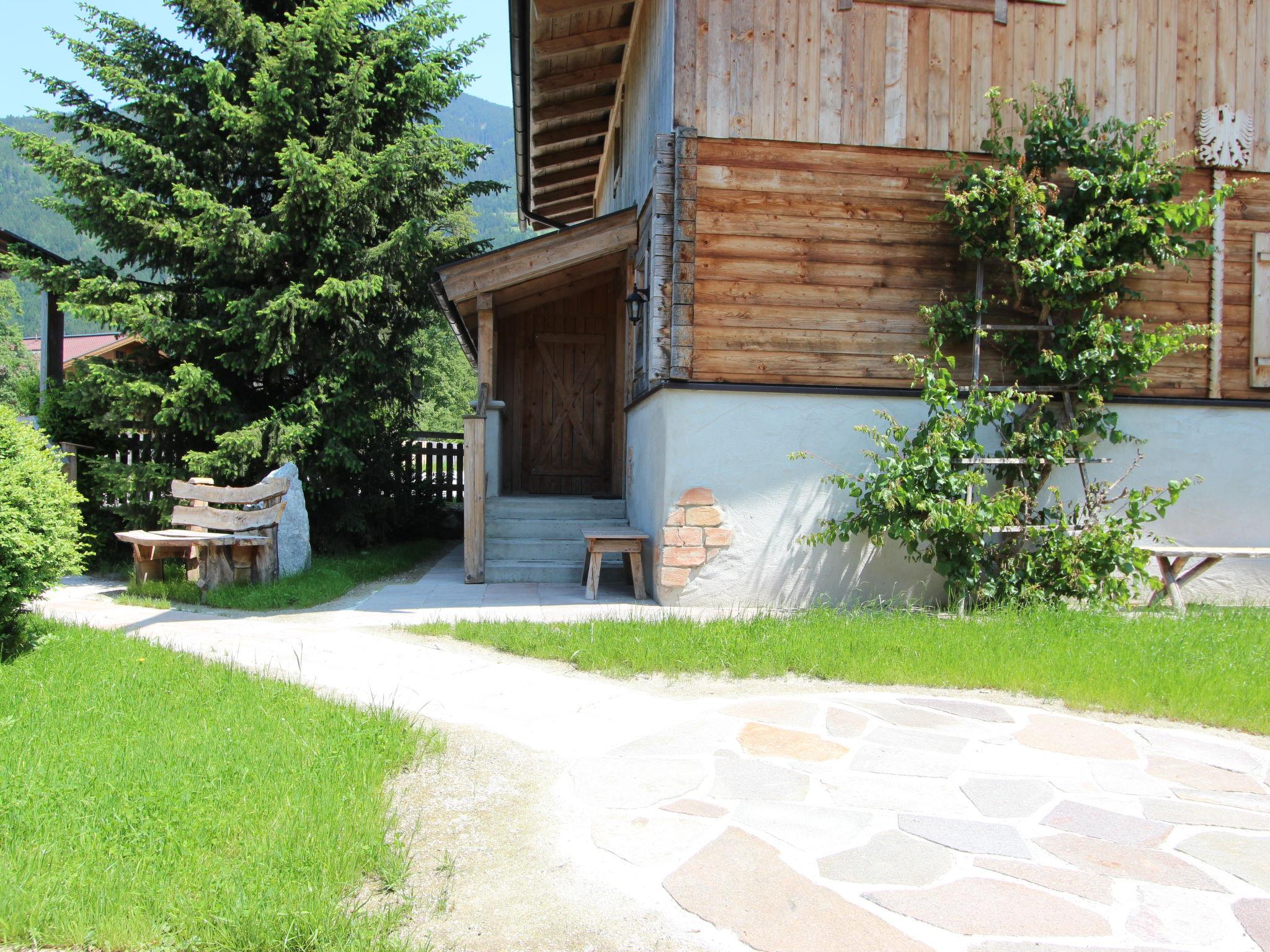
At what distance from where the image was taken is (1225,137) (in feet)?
26.2

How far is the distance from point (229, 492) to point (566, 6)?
5491 mm

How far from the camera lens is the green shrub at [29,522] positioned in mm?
4762

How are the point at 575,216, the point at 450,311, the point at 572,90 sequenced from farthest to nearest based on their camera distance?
the point at 575,216 < the point at 572,90 < the point at 450,311

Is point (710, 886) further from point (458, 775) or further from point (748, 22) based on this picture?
point (748, 22)

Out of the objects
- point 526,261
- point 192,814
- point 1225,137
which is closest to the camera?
point 192,814

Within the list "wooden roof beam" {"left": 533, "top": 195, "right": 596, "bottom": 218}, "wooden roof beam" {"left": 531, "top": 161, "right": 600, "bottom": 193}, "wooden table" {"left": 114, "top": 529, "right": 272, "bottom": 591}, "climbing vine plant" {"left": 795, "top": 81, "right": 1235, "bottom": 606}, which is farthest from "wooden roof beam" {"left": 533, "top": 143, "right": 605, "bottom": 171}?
"wooden table" {"left": 114, "top": 529, "right": 272, "bottom": 591}

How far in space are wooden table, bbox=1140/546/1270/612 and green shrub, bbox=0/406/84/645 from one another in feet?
24.3

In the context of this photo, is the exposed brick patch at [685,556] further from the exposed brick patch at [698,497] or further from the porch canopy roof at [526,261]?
the porch canopy roof at [526,261]

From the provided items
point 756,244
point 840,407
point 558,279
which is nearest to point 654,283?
point 756,244

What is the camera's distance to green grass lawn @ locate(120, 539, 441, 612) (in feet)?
24.1

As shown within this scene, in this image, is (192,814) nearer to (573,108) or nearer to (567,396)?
(567,396)

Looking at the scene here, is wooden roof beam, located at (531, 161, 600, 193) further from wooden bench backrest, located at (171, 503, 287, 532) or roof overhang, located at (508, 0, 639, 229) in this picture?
wooden bench backrest, located at (171, 503, 287, 532)

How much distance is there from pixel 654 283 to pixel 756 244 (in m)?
0.90

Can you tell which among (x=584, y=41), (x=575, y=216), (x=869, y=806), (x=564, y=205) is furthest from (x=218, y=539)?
(x=575, y=216)
